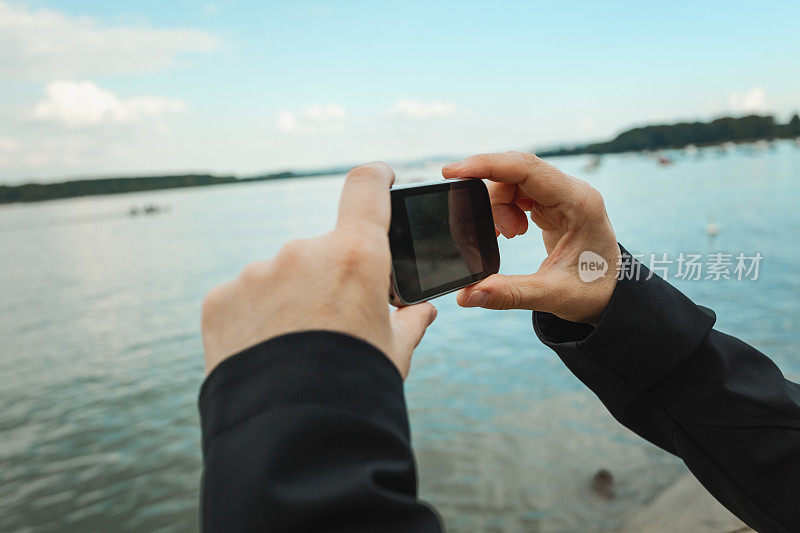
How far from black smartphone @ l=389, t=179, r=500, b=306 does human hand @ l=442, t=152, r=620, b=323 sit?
0.26 ft

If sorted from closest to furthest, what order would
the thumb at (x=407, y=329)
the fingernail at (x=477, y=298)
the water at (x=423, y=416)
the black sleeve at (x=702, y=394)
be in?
the thumb at (x=407, y=329) < the black sleeve at (x=702, y=394) < the fingernail at (x=477, y=298) < the water at (x=423, y=416)

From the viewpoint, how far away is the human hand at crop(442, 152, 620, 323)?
1.58 m

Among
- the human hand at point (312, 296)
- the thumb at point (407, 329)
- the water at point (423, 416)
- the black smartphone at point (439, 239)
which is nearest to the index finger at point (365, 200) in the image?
the human hand at point (312, 296)

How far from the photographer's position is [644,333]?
142cm

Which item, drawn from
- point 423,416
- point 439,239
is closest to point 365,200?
point 439,239

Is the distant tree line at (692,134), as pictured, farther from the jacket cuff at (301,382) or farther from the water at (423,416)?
the jacket cuff at (301,382)

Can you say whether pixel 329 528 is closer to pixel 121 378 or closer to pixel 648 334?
pixel 648 334

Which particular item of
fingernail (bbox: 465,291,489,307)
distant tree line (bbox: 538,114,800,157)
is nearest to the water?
fingernail (bbox: 465,291,489,307)

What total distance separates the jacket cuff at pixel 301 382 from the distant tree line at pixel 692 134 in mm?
85572

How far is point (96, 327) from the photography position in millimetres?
17953

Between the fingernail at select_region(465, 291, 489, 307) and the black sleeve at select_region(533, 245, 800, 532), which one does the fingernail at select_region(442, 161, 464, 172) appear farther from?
the black sleeve at select_region(533, 245, 800, 532)

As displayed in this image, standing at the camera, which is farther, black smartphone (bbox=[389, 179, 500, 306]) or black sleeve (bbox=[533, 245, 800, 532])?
black smartphone (bbox=[389, 179, 500, 306])

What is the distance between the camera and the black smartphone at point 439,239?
1507 millimetres

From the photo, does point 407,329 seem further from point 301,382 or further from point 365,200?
point 301,382
